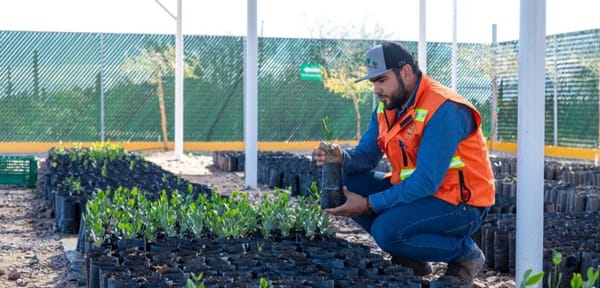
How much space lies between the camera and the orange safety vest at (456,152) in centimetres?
460

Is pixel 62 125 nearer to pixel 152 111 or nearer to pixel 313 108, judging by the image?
pixel 152 111

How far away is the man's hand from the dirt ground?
0.96m

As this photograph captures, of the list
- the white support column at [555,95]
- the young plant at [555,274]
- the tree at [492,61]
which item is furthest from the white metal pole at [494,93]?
the young plant at [555,274]

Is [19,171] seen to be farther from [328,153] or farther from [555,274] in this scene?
[555,274]

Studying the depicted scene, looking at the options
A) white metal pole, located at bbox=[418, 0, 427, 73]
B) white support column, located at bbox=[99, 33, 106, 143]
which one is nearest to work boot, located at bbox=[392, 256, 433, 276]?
white metal pole, located at bbox=[418, 0, 427, 73]

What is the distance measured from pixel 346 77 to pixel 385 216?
1645 cm

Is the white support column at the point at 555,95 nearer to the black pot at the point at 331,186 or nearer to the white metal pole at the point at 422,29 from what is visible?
the white metal pole at the point at 422,29

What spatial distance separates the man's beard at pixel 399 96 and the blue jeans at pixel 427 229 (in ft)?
1.61

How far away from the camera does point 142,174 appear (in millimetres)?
10141

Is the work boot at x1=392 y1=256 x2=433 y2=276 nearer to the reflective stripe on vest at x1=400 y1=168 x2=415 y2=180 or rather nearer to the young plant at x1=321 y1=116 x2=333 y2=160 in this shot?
the reflective stripe on vest at x1=400 y1=168 x2=415 y2=180

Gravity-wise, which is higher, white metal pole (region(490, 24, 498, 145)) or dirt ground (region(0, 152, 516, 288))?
white metal pole (region(490, 24, 498, 145))

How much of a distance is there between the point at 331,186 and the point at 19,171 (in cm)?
783

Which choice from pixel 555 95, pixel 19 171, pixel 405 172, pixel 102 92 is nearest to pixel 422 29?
pixel 19 171

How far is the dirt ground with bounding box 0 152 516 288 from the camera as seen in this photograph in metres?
5.63
